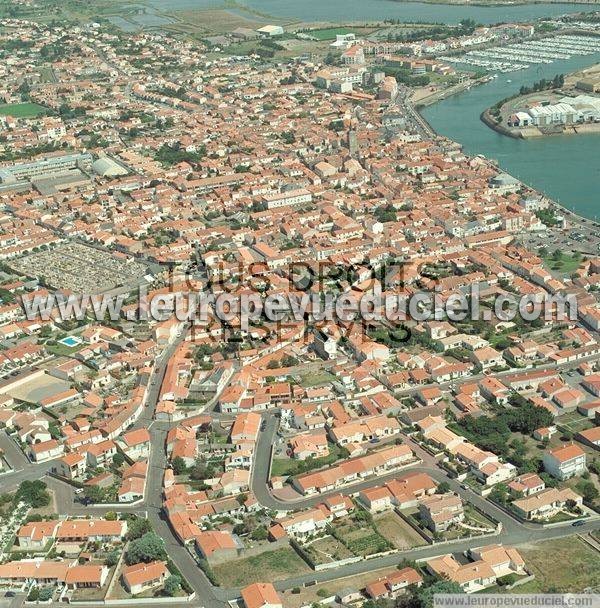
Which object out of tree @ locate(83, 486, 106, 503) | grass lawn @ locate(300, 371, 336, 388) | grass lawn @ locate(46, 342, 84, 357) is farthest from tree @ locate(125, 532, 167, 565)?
grass lawn @ locate(46, 342, 84, 357)

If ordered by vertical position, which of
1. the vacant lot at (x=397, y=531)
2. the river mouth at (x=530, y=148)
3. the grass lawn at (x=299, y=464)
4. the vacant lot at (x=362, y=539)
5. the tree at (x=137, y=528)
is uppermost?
the tree at (x=137, y=528)

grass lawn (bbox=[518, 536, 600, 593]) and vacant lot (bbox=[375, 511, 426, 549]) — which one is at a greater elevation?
grass lawn (bbox=[518, 536, 600, 593])

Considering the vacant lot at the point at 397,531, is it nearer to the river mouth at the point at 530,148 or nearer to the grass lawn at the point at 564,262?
the grass lawn at the point at 564,262

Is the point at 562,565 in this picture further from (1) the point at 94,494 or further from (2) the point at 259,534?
(1) the point at 94,494

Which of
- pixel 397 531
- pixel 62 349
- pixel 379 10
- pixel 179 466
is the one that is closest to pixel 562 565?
pixel 397 531

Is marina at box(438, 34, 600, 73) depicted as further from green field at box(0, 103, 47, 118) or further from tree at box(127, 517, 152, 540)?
Result: tree at box(127, 517, 152, 540)

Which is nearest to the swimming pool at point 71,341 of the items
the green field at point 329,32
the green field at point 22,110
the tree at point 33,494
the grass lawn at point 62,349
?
the grass lawn at point 62,349
